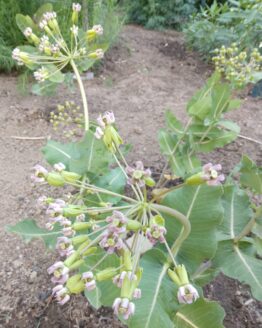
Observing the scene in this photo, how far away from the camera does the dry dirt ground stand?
151 cm

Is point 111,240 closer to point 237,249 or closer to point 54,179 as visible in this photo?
point 54,179

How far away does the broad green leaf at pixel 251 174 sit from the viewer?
117 cm

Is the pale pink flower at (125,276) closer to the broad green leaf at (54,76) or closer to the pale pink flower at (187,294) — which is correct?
the pale pink flower at (187,294)

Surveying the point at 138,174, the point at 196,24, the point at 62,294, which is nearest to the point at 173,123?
the point at 138,174

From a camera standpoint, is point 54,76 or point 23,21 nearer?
point 54,76

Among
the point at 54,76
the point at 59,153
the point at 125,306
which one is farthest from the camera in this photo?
the point at 54,76

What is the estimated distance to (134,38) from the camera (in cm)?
443

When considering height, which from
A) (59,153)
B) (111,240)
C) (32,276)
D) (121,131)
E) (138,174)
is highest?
(138,174)

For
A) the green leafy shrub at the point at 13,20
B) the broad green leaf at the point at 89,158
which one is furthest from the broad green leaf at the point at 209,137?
the green leafy shrub at the point at 13,20

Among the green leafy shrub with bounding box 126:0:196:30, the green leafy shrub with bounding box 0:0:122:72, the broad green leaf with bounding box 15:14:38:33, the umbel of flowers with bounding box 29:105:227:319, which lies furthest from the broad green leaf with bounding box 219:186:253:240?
the green leafy shrub with bounding box 126:0:196:30

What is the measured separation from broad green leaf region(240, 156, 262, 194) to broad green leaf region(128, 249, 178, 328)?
1.26ft

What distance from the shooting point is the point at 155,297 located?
3.16ft

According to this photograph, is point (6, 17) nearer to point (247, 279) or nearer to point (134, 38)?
point (134, 38)

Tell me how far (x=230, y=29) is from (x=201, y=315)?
294cm
